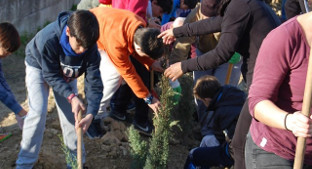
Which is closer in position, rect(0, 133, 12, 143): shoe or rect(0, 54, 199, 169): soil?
rect(0, 54, 199, 169): soil

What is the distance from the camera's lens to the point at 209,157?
11.8 feet

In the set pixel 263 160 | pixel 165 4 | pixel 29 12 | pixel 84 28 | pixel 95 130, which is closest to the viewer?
pixel 263 160

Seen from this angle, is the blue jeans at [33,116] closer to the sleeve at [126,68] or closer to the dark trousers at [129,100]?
the sleeve at [126,68]

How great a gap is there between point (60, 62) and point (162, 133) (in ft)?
3.10

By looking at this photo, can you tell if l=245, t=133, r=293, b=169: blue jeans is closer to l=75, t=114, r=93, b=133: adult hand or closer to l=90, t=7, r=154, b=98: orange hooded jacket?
l=75, t=114, r=93, b=133: adult hand

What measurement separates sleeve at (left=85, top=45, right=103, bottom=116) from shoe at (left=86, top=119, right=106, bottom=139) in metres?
1.03

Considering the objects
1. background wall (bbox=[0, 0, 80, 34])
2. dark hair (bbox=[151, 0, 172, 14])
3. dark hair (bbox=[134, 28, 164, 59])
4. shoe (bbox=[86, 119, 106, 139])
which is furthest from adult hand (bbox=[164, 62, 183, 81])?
background wall (bbox=[0, 0, 80, 34])

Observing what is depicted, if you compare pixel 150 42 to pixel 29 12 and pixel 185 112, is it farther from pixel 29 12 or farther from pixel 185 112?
pixel 29 12

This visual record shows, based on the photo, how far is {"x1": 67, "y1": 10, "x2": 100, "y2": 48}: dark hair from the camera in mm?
2715

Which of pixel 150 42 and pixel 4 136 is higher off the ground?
pixel 150 42

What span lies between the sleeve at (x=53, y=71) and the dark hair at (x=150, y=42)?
679mm

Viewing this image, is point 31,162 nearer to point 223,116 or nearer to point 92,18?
point 92,18

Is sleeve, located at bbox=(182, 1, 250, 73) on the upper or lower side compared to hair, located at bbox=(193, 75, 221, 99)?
upper

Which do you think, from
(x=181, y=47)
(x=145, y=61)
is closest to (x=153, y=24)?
(x=181, y=47)
